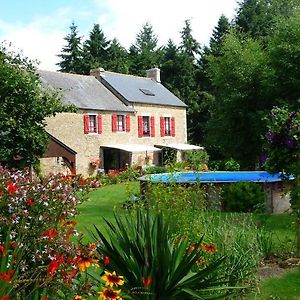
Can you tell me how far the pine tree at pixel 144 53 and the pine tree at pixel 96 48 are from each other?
12.1 feet

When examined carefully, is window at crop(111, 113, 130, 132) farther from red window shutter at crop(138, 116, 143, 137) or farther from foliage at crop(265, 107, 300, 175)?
foliage at crop(265, 107, 300, 175)

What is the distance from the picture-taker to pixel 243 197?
15422 mm

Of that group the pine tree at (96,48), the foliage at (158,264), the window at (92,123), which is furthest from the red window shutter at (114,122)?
the foliage at (158,264)

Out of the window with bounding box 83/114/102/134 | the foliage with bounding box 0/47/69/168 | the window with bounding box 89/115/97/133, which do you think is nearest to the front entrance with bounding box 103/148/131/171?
the window with bounding box 83/114/102/134

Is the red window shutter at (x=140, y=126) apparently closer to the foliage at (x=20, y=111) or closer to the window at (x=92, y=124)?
the window at (x=92, y=124)

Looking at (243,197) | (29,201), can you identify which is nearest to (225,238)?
(29,201)

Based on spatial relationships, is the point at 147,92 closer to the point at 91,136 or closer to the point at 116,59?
the point at 91,136

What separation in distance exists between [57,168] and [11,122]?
14193 millimetres

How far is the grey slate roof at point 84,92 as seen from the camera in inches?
1270

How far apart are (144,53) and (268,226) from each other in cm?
5137

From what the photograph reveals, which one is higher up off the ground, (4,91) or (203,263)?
(4,91)

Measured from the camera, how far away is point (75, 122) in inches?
1270

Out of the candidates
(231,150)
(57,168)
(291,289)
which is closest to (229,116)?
(231,150)

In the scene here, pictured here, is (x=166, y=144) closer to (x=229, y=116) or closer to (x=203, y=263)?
(x=229, y=116)
